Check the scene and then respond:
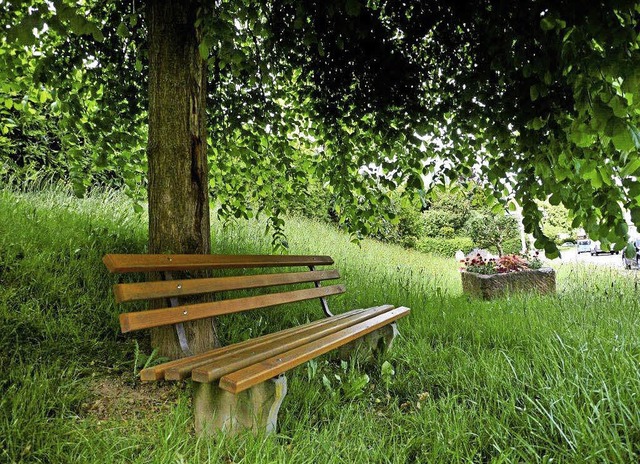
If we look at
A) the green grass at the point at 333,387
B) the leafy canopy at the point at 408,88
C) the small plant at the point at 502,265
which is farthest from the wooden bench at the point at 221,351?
the small plant at the point at 502,265

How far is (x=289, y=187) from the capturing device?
14.5 feet

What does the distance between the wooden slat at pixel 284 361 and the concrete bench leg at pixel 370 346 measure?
13.7 inches

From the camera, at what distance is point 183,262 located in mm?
2178

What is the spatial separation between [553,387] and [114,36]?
4109 mm

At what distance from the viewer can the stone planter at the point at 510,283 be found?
6590 mm

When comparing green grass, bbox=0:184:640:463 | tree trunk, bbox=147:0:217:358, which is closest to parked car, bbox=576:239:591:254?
green grass, bbox=0:184:640:463

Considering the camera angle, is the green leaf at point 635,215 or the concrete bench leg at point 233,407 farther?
the green leaf at point 635,215

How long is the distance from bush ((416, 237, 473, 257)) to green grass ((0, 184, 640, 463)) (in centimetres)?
1363

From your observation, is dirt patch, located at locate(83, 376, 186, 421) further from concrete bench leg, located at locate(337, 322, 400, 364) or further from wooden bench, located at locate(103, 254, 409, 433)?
concrete bench leg, located at locate(337, 322, 400, 364)

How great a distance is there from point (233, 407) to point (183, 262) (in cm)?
83

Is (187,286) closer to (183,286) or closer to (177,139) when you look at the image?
(183,286)

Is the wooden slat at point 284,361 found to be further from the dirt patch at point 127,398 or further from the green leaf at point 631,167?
the green leaf at point 631,167

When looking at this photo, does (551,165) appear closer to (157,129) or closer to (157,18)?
(157,129)

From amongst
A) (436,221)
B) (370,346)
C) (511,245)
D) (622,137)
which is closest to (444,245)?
(436,221)
